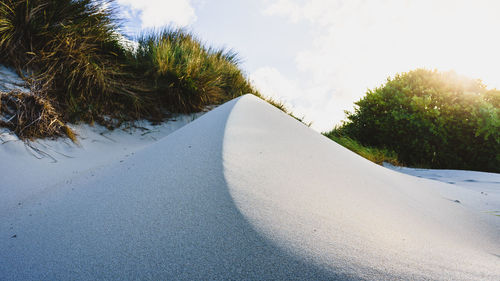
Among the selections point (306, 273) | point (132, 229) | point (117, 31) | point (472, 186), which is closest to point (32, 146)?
point (132, 229)

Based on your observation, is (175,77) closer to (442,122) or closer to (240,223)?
(240,223)

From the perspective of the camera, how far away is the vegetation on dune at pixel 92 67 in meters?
2.72

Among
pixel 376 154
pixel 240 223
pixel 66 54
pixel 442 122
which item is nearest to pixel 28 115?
pixel 66 54

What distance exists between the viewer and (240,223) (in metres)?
0.90

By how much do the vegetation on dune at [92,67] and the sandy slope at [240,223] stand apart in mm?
1638

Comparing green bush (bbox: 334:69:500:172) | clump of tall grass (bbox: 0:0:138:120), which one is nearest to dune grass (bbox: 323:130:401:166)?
green bush (bbox: 334:69:500:172)

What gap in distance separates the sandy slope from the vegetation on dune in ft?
5.37

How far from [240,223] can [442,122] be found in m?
5.14

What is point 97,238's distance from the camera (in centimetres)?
100

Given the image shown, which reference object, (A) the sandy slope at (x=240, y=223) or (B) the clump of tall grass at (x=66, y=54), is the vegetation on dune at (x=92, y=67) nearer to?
(B) the clump of tall grass at (x=66, y=54)

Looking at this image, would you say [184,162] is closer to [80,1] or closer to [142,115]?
[142,115]

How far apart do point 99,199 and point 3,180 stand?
3.55ft

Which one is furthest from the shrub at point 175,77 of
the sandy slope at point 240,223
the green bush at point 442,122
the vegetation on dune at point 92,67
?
the green bush at point 442,122

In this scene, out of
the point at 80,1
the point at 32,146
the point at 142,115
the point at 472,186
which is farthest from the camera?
the point at 142,115
